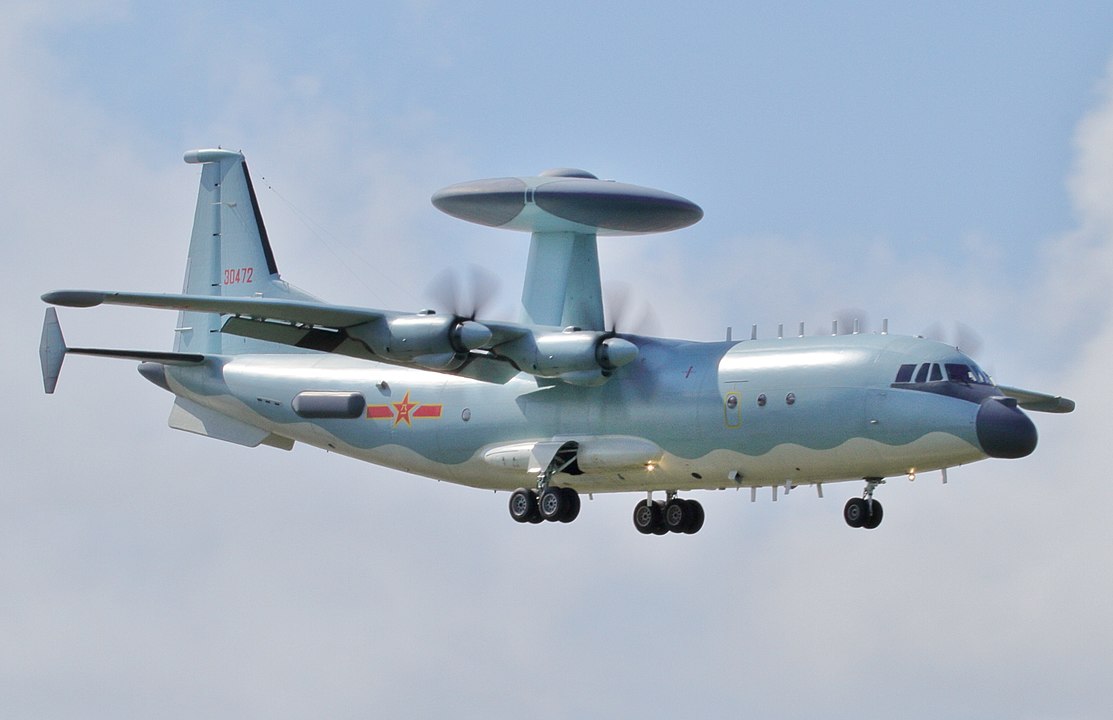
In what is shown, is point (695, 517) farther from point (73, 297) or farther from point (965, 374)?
point (73, 297)

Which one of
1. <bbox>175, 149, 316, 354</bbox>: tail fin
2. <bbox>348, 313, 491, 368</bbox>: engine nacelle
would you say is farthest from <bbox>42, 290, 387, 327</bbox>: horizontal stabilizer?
<bbox>175, 149, 316, 354</bbox>: tail fin

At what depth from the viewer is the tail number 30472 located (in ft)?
123

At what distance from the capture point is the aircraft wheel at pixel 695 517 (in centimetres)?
3338

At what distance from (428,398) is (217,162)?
287 inches

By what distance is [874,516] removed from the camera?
101ft

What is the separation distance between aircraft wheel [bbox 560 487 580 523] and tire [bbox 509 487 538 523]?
432 mm

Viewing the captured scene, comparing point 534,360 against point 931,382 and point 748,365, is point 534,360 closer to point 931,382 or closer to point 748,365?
point 748,365

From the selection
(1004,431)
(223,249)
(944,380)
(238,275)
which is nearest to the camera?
(1004,431)

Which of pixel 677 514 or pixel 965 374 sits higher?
pixel 965 374

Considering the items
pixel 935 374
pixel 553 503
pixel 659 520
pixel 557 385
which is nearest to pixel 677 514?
pixel 659 520

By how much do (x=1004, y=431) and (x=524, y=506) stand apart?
24.5 feet

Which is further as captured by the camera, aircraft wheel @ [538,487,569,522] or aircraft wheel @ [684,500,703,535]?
aircraft wheel @ [684,500,703,535]

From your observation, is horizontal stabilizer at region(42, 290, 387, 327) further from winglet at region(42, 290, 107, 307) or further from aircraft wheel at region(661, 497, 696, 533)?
aircraft wheel at region(661, 497, 696, 533)

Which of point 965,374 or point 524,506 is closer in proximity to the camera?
point 965,374
